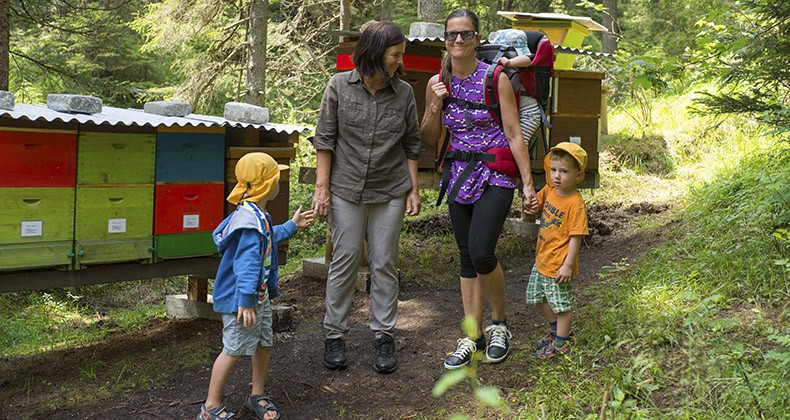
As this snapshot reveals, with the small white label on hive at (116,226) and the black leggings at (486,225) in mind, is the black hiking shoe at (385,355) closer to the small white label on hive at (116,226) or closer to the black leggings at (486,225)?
the black leggings at (486,225)

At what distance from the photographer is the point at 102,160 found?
498 centimetres

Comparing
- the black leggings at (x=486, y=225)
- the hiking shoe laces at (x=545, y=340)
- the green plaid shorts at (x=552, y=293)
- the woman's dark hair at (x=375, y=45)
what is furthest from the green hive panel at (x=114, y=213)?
the hiking shoe laces at (x=545, y=340)

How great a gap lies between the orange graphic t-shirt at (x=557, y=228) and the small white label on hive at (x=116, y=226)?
9.60 ft

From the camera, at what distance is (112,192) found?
5043 mm

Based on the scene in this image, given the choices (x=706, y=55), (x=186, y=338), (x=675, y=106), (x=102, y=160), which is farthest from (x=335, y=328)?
(x=675, y=106)

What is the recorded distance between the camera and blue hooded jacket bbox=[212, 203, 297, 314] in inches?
160

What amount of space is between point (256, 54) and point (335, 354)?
9.73 metres

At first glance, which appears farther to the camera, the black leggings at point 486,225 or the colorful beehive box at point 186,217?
the colorful beehive box at point 186,217

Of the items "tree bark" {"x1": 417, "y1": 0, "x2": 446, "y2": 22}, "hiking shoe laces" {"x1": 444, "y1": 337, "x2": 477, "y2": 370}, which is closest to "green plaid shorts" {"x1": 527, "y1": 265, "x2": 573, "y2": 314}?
"hiking shoe laces" {"x1": 444, "y1": 337, "x2": 477, "y2": 370}

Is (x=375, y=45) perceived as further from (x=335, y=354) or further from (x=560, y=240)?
(x=335, y=354)

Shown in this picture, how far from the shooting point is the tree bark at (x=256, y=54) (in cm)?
1363

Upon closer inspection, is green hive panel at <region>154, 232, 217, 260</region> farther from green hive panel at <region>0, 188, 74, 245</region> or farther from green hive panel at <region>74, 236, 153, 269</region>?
green hive panel at <region>0, 188, 74, 245</region>

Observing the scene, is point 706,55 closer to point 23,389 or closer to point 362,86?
point 362,86

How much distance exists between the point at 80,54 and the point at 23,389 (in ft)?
46.5
